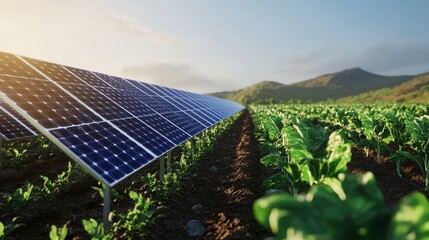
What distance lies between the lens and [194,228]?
5.94 m

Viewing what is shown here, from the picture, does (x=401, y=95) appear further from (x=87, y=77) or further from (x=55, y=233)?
(x=55, y=233)

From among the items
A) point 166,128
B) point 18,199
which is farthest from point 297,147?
point 18,199

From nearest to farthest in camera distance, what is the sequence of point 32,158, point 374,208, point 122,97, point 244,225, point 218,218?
point 374,208
point 244,225
point 218,218
point 122,97
point 32,158

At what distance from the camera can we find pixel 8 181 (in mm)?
8828

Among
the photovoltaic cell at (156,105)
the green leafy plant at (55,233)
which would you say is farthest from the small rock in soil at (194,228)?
the photovoltaic cell at (156,105)

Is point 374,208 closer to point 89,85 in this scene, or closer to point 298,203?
point 298,203

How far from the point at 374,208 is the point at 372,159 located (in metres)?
10.9

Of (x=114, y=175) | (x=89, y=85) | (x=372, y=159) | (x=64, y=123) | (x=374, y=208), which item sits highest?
(x=89, y=85)

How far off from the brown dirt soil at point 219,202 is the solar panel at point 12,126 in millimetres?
6240

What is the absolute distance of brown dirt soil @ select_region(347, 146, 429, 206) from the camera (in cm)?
816

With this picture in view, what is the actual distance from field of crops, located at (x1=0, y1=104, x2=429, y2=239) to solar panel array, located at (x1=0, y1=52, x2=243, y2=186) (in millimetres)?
691

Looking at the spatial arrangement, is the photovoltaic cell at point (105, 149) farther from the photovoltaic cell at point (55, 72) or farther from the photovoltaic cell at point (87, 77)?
the photovoltaic cell at point (87, 77)

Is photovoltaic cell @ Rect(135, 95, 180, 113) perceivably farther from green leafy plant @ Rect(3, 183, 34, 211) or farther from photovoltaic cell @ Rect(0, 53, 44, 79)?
green leafy plant @ Rect(3, 183, 34, 211)

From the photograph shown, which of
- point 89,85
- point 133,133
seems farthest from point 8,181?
point 133,133
